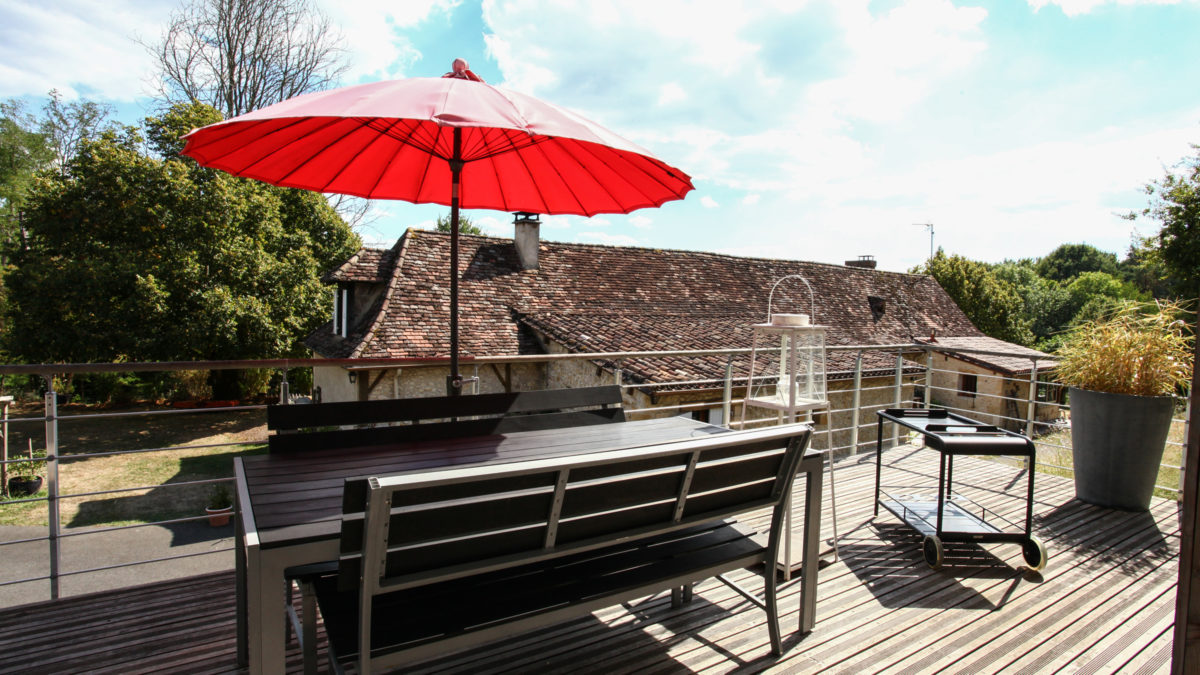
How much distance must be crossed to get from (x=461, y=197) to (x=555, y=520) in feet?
8.25

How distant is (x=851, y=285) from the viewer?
83.0 feet

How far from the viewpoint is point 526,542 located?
1.69 meters

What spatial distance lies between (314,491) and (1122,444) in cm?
480

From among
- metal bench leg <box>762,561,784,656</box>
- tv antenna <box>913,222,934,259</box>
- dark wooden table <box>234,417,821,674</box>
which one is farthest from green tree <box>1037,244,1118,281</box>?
metal bench leg <box>762,561,784,656</box>

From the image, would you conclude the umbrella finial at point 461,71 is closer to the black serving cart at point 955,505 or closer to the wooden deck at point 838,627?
the wooden deck at point 838,627

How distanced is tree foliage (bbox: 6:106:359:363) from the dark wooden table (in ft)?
61.4

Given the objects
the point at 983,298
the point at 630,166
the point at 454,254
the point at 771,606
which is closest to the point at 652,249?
the point at 630,166

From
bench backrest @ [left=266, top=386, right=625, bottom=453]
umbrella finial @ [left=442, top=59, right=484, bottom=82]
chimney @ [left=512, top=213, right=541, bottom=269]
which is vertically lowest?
bench backrest @ [left=266, top=386, right=625, bottom=453]

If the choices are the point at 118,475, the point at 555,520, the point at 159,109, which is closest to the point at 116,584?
the point at 118,475

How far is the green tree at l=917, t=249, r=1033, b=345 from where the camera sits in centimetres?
3872

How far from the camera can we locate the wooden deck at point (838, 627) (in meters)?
2.22

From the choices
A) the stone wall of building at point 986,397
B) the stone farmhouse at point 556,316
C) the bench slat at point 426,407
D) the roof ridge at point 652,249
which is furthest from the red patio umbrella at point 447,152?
the stone wall of building at point 986,397

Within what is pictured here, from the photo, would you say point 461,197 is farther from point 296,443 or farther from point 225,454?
point 225,454

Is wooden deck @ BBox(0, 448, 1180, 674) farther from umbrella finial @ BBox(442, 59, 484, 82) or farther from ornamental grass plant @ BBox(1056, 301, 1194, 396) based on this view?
umbrella finial @ BBox(442, 59, 484, 82)
